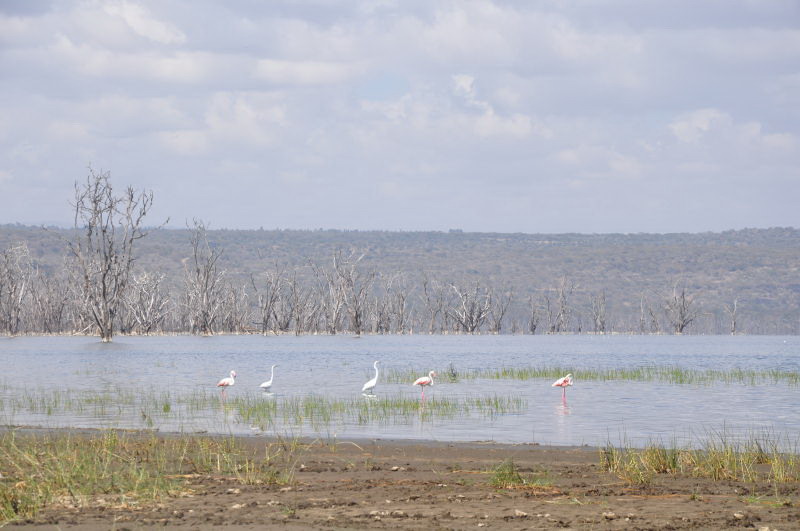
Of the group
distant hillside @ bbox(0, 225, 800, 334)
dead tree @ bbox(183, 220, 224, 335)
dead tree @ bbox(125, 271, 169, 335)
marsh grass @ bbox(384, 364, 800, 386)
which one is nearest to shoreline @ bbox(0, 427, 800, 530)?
marsh grass @ bbox(384, 364, 800, 386)

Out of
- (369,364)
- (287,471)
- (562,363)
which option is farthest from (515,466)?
(562,363)

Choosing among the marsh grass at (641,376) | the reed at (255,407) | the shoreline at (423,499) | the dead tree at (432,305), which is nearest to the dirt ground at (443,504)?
the shoreline at (423,499)

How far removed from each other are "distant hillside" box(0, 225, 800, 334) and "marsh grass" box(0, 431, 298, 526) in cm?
9096

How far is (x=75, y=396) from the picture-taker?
24938mm

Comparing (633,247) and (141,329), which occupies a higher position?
(633,247)

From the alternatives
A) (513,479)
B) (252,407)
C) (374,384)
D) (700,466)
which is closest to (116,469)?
(513,479)

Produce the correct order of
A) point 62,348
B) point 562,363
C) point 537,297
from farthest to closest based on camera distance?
point 537,297 < point 62,348 < point 562,363

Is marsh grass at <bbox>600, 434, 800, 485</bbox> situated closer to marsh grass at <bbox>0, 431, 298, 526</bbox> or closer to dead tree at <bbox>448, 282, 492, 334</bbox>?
marsh grass at <bbox>0, 431, 298, 526</bbox>

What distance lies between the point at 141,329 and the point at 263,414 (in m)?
54.6

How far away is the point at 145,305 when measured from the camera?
7675 cm

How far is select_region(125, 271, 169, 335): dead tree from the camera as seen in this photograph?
7275 centimetres

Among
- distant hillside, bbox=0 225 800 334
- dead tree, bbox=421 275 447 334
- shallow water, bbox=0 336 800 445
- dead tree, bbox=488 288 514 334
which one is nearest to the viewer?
shallow water, bbox=0 336 800 445

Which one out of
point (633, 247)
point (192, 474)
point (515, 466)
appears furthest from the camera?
point (633, 247)

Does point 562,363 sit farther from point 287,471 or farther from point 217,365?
point 287,471
